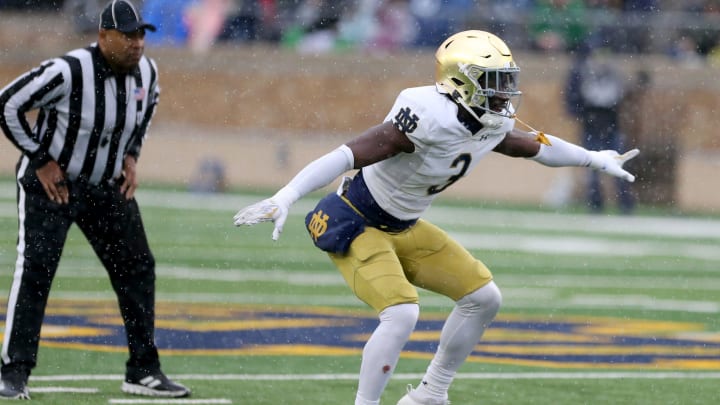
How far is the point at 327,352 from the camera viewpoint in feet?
24.7

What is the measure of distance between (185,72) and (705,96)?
661 cm

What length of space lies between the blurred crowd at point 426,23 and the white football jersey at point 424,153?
12.6m

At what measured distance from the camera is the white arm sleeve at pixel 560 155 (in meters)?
6.11

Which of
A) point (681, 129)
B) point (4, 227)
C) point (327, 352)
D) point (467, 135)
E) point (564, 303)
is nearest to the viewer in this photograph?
point (467, 135)

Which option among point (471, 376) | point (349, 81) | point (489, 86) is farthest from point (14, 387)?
point (349, 81)

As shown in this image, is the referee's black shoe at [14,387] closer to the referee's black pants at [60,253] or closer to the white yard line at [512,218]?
the referee's black pants at [60,253]

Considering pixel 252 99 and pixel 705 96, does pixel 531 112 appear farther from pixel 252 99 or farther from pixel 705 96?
pixel 252 99

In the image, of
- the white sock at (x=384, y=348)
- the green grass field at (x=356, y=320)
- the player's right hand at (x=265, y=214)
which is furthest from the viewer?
the green grass field at (x=356, y=320)

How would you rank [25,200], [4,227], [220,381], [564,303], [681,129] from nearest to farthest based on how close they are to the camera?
[25,200] → [220,381] → [564,303] → [4,227] → [681,129]

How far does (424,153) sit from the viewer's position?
5.57m

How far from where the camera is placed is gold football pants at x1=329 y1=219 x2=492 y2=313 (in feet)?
18.5

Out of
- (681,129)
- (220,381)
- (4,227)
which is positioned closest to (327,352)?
(220,381)

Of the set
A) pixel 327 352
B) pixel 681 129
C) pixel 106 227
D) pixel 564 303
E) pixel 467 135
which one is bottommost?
pixel 681 129

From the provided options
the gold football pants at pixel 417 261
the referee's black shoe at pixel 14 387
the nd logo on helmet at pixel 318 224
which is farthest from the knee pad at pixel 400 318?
the referee's black shoe at pixel 14 387
